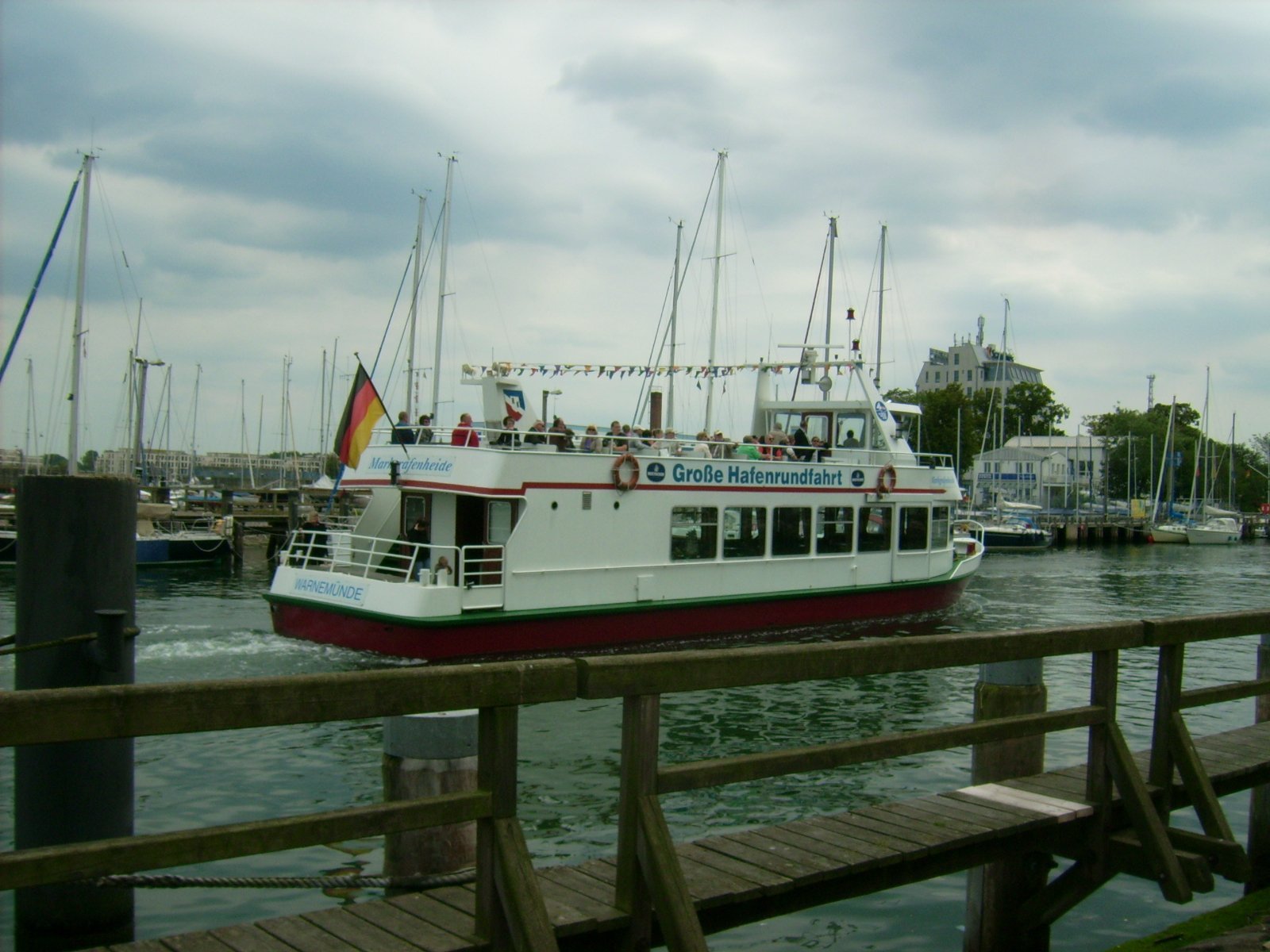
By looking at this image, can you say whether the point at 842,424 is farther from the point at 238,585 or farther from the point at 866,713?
the point at 238,585

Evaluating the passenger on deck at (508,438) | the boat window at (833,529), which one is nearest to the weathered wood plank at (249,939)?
the passenger on deck at (508,438)

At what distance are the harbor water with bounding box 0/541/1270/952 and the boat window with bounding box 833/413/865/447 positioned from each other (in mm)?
4012

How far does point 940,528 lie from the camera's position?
2483 cm

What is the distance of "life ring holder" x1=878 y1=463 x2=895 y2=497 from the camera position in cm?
2292

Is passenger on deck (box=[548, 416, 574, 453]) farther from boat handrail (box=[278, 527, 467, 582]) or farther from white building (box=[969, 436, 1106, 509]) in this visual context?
white building (box=[969, 436, 1106, 509])

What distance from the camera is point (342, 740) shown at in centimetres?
1327

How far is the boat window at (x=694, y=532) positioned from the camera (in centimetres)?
1941

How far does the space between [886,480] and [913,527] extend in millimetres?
1591

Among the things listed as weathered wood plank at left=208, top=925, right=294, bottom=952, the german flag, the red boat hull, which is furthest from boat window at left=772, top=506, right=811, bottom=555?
weathered wood plank at left=208, top=925, right=294, bottom=952

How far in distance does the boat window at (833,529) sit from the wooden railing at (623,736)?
51.6ft

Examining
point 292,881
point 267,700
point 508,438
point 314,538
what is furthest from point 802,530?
point 267,700

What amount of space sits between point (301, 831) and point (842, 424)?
21.9 meters

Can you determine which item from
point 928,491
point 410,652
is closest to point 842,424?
point 928,491

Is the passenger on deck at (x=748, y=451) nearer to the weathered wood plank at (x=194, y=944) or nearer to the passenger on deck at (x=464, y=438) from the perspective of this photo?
the passenger on deck at (x=464, y=438)
